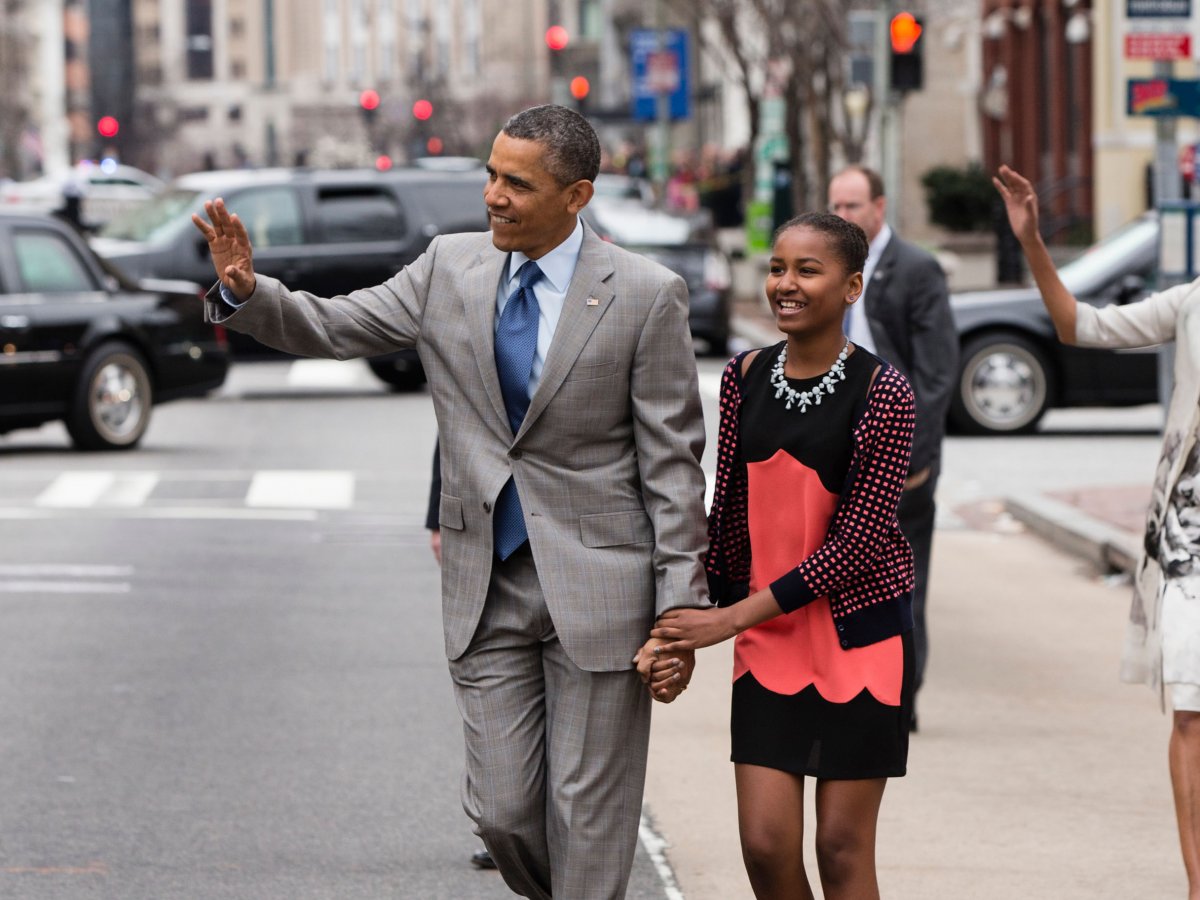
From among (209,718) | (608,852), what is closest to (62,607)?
(209,718)

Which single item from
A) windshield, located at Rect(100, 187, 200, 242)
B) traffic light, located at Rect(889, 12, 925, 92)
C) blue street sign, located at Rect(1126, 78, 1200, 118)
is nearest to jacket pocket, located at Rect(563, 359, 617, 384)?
blue street sign, located at Rect(1126, 78, 1200, 118)

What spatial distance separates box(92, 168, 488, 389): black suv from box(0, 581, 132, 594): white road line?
11.0 meters

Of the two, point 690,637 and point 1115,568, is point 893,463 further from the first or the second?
point 1115,568

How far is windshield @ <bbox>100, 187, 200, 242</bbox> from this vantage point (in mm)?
22797

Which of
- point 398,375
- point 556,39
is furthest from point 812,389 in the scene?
point 556,39

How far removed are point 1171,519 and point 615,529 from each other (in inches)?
64.5

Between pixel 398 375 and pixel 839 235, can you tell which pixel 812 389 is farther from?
pixel 398 375

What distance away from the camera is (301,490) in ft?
49.3

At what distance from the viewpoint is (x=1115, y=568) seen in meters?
12.0

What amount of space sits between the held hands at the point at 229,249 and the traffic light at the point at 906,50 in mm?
17834

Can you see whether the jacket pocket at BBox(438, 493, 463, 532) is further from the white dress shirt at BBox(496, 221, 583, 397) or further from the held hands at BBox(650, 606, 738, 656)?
the held hands at BBox(650, 606, 738, 656)

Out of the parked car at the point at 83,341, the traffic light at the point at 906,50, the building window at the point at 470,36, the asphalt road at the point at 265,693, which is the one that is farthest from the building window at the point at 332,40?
the asphalt road at the point at 265,693

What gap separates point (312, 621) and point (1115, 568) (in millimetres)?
4139

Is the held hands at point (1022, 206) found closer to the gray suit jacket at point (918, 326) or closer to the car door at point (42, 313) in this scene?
the gray suit jacket at point (918, 326)
